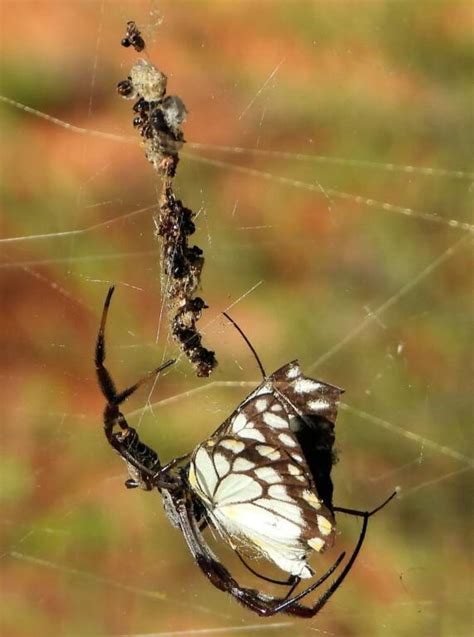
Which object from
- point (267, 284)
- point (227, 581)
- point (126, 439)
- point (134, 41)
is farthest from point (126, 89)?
point (267, 284)

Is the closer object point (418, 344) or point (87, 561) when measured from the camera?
point (418, 344)

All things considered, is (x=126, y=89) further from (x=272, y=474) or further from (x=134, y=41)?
(x=272, y=474)

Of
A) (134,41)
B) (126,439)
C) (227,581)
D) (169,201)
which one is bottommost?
(227,581)

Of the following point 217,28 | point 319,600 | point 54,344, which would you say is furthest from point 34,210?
point 319,600

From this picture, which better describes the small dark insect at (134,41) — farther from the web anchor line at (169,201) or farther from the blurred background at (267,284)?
the blurred background at (267,284)

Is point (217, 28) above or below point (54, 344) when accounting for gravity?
above

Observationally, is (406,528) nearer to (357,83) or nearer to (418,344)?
(418,344)

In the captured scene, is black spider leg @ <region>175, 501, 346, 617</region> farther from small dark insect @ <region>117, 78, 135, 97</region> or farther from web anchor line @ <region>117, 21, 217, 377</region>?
small dark insect @ <region>117, 78, 135, 97</region>
